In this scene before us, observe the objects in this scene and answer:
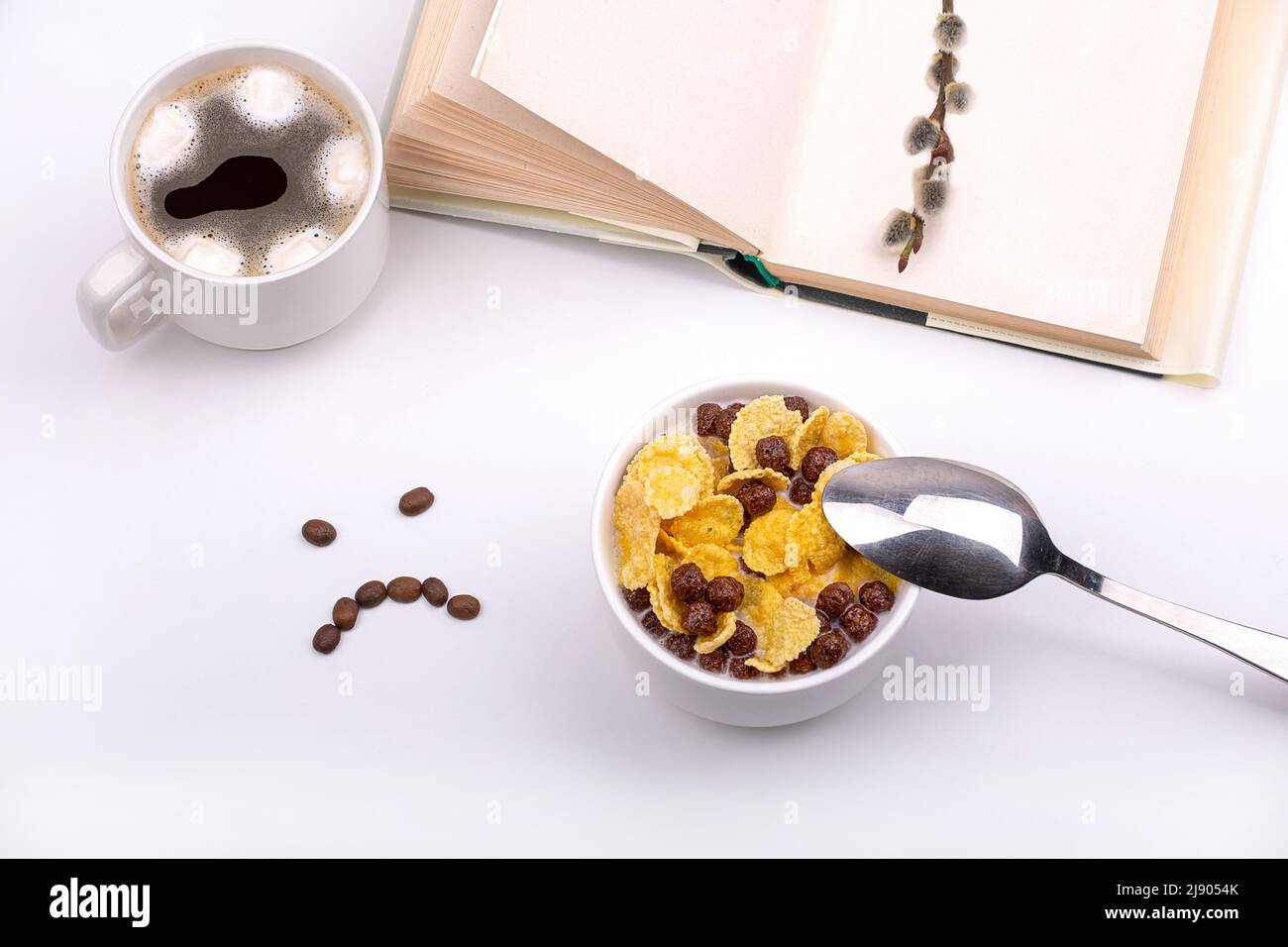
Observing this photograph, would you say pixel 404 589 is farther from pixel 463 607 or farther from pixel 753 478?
pixel 753 478

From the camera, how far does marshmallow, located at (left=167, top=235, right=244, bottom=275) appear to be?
1.10 meters

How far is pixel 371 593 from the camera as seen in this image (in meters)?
1.15

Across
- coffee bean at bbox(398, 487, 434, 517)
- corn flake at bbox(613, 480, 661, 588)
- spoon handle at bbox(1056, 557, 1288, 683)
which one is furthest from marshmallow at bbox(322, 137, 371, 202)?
spoon handle at bbox(1056, 557, 1288, 683)

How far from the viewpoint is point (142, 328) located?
1.15 meters

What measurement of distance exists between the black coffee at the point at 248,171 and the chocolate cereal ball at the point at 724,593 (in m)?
0.45

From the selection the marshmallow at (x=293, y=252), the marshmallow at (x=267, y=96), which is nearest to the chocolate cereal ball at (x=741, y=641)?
the marshmallow at (x=293, y=252)

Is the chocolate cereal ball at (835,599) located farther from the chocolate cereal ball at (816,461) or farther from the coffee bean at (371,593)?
the coffee bean at (371,593)

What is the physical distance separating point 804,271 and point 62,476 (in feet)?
2.29

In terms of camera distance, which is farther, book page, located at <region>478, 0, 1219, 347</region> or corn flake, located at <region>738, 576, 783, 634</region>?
book page, located at <region>478, 0, 1219, 347</region>

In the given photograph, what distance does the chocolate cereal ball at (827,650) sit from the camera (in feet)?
3.23

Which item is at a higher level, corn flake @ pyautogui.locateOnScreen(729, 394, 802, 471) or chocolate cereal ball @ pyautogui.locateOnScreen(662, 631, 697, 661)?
corn flake @ pyautogui.locateOnScreen(729, 394, 802, 471)

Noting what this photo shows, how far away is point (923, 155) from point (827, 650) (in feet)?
1.62

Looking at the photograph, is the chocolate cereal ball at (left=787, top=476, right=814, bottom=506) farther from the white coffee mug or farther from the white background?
the white coffee mug

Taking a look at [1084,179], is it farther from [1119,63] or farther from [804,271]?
[804,271]
